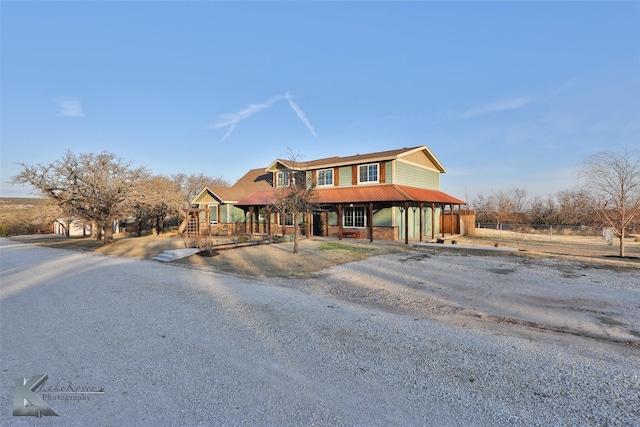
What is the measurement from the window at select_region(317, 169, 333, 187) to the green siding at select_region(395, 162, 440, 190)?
4.92 metres

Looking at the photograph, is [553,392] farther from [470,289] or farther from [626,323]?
[470,289]

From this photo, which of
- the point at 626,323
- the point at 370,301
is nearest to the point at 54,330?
the point at 370,301

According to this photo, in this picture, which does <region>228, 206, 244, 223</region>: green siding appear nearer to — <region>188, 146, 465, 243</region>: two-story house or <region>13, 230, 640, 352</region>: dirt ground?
<region>188, 146, 465, 243</region>: two-story house

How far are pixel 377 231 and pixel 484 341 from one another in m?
15.2

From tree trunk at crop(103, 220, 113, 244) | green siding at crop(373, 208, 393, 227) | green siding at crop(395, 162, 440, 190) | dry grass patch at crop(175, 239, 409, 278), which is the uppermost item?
green siding at crop(395, 162, 440, 190)

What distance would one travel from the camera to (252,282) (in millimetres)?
8875

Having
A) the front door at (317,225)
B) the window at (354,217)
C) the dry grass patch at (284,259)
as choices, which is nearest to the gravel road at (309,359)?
the dry grass patch at (284,259)

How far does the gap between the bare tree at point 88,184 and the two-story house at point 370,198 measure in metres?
5.84

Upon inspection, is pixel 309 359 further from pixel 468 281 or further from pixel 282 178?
pixel 282 178

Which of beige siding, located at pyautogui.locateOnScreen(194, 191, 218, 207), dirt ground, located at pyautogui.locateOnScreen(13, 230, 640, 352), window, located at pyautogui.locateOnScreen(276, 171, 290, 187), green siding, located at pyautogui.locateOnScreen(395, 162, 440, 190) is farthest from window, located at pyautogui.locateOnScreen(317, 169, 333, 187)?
beige siding, located at pyautogui.locateOnScreen(194, 191, 218, 207)

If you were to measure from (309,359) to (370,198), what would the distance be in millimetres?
14745

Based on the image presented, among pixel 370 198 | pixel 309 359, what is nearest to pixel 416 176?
pixel 370 198

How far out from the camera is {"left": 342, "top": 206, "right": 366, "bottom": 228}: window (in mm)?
20422

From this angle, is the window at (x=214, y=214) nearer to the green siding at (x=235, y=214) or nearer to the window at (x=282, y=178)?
the green siding at (x=235, y=214)
